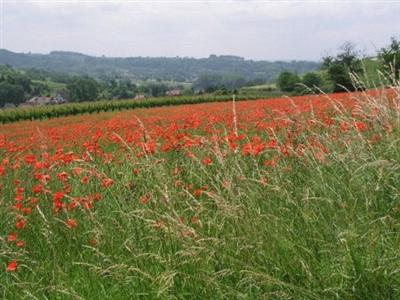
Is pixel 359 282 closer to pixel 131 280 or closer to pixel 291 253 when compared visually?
pixel 291 253

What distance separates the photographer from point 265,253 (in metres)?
3.20

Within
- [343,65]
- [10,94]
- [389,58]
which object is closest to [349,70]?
[389,58]

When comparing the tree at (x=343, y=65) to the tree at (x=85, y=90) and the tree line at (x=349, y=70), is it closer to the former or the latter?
the tree line at (x=349, y=70)

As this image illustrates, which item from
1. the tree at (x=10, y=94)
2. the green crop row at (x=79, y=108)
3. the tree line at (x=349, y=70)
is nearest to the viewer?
the tree line at (x=349, y=70)

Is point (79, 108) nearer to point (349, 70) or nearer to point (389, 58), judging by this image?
point (389, 58)

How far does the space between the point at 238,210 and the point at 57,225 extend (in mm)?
2350

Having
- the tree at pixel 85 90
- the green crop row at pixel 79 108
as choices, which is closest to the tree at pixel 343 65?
the green crop row at pixel 79 108

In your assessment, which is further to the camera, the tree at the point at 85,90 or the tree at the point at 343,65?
the tree at the point at 85,90

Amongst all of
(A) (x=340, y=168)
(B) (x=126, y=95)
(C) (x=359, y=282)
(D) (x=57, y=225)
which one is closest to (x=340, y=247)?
(C) (x=359, y=282)

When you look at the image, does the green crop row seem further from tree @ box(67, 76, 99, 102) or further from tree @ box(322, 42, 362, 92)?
tree @ box(67, 76, 99, 102)

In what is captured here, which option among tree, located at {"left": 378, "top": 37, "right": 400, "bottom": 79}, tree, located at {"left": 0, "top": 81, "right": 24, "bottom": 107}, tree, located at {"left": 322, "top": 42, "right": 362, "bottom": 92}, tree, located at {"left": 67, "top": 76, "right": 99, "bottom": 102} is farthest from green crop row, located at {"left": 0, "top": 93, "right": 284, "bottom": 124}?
tree, located at {"left": 0, "top": 81, "right": 24, "bottom": 107}

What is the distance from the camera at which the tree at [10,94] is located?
89375mm

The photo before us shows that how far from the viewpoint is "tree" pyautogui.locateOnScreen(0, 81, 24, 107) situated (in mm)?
89375

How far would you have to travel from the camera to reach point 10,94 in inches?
3597
